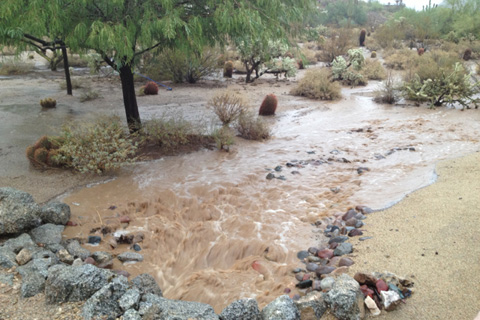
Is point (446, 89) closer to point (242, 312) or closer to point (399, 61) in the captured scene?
point (399, 61)

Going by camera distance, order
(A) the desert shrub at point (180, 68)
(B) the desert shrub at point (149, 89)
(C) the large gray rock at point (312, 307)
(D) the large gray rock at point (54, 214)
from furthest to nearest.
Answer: (A) the desert shrub at point (180, 68) → (B) the desert shrub at point (149, 89) → (D) the large gray rock at point (54, 214) → (C) the large gray rock at point (312, 307)

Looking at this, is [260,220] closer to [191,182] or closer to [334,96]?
[191,182]

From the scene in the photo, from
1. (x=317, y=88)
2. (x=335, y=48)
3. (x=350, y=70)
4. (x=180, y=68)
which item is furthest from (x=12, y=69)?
(x=335, y=48)

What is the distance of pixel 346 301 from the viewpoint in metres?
3.27

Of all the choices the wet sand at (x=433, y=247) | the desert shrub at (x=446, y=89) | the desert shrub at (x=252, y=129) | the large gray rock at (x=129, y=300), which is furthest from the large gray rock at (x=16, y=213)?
the desert shrub at (x=446, y=89)

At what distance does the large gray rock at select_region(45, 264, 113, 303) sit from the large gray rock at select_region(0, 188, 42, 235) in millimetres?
1608

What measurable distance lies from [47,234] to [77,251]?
62cm

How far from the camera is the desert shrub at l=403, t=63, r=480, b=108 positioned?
44.5 feet

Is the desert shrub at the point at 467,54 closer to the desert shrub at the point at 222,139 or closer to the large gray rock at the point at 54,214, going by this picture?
A: the desert shrub at the point at 222,139

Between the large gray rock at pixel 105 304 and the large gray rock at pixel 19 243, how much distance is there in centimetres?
167

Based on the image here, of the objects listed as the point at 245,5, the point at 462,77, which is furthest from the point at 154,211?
the point at 462,77

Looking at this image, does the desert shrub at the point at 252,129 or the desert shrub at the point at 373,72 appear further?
the desert shrub at the point at 373,72

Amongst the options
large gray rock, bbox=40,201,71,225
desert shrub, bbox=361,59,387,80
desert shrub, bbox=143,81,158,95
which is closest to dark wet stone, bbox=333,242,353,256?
large gray rock, bbox=40,201,71,225

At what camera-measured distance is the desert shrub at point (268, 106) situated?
1277 cm
